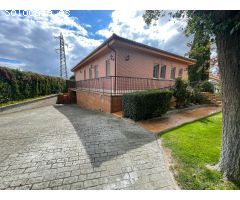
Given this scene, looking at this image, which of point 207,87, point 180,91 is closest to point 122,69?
point 180,91

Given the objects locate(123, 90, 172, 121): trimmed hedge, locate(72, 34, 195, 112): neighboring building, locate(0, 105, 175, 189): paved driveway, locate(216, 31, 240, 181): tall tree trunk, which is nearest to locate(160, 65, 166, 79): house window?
locate(72, 34, 195, 112): neighboring building

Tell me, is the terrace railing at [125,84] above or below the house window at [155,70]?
below

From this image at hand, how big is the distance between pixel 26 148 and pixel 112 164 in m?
2.50

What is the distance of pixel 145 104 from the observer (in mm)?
6059

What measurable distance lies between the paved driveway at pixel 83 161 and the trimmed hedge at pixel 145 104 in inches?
47.5

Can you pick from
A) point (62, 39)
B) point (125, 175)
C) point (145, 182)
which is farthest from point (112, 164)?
point (62, 39)

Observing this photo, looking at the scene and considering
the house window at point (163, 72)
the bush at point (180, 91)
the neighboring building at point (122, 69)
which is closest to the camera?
the neighboring building at point (122, 69)

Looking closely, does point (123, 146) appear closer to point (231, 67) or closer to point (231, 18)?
point (231, 67)

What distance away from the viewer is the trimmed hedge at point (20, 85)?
10602 millimetres

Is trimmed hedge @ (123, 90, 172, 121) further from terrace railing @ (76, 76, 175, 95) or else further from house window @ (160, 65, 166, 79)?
house window @ (160, 65, 166, 79)

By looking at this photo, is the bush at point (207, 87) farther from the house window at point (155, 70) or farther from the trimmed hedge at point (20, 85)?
the trimmed hedge at point (20, 85)

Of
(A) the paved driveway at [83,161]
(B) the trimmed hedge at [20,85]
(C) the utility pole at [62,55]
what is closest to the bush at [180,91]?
(A) the paved driveway at [83,161]

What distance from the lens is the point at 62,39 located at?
29000 mm

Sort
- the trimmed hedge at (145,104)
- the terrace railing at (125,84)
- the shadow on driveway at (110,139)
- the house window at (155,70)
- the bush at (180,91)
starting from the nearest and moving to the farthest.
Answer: the shadow on driveway at (110,139) → the trimmed hedge at (145,104) → the bush at (180,91) → the terrace railing at (125,84) → the house window at (155,70)
